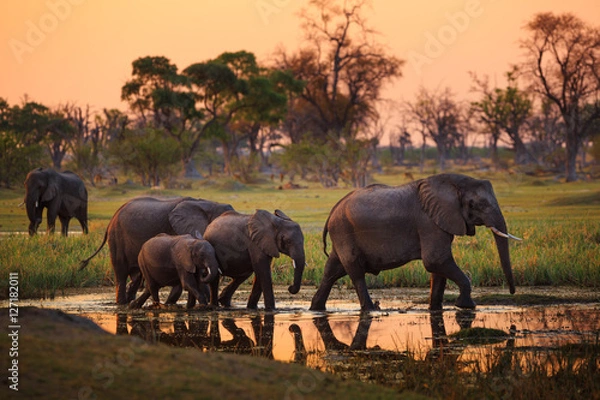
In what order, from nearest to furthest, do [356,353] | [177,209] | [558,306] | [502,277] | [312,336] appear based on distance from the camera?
[356,353], [312,336], [558,306], [177,209], [502,277]

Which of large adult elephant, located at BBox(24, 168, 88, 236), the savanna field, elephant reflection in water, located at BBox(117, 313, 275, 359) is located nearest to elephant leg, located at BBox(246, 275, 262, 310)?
the savanna field

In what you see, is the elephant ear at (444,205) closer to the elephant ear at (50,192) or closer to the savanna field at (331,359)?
the savanna field at (331,359)

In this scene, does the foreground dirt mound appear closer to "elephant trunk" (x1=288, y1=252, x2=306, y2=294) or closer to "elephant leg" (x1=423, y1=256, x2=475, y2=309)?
"elephant trunk" (x1=288, y1=252, x2=306, y2=294)

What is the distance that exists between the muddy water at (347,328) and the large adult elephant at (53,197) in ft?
34.9

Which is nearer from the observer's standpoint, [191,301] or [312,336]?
[312,336]

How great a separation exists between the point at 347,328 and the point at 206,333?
139 centimetres

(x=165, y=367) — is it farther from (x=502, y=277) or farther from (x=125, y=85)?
(x=125, y=85)

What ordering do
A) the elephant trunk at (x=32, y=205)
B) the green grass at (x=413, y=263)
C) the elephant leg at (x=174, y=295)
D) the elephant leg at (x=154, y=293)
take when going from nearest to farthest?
the elephant leg at (x=154, y=293) → the elephant leg at (x=174, y=295) → the green grass at (x=413, y=263) → the elephant trunk at (x=32, y=205)

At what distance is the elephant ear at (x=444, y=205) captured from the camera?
10.7m

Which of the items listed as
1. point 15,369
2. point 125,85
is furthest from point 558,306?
point 125,85

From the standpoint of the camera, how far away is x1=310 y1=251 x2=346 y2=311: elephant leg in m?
11.0

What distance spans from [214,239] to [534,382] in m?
5.78

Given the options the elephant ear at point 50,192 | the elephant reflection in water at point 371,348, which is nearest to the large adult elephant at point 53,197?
the elephant ear at point 50,192

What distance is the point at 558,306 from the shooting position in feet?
35.2
